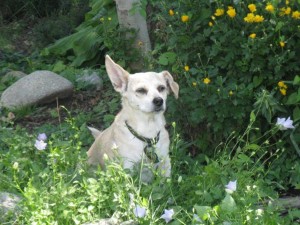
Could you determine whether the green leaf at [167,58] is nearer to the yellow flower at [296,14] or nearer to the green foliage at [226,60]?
the green foliage at [226,60]

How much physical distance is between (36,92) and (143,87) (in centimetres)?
294

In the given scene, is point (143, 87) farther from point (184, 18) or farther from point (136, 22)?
point (136, 22)

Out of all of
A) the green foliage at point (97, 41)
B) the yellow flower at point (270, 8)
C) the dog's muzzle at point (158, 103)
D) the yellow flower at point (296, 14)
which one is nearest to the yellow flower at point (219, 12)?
the yellow flower at point (270, 8)

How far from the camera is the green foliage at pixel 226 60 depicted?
495 cm

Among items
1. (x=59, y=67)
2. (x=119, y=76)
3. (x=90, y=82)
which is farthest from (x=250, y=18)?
(x=59, y=67)

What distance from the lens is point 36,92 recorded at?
7566mm

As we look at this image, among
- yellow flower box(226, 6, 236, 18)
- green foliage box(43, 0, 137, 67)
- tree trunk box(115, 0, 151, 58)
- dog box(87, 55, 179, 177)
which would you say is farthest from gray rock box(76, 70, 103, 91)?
yellow flower box(226, 6, 236, 18)

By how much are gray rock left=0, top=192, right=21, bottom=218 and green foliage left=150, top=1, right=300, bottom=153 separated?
5.68ft

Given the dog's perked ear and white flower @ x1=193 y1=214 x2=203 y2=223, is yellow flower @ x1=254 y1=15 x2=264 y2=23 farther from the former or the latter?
white flower @ x1=193 y1=214 x2=203 y2=223

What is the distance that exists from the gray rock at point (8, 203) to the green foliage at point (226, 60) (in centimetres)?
173

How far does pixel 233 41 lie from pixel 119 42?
112 inches

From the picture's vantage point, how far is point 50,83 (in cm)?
762

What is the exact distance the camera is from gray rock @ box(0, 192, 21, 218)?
402cm

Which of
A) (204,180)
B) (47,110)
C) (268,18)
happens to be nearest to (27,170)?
(204,180)
